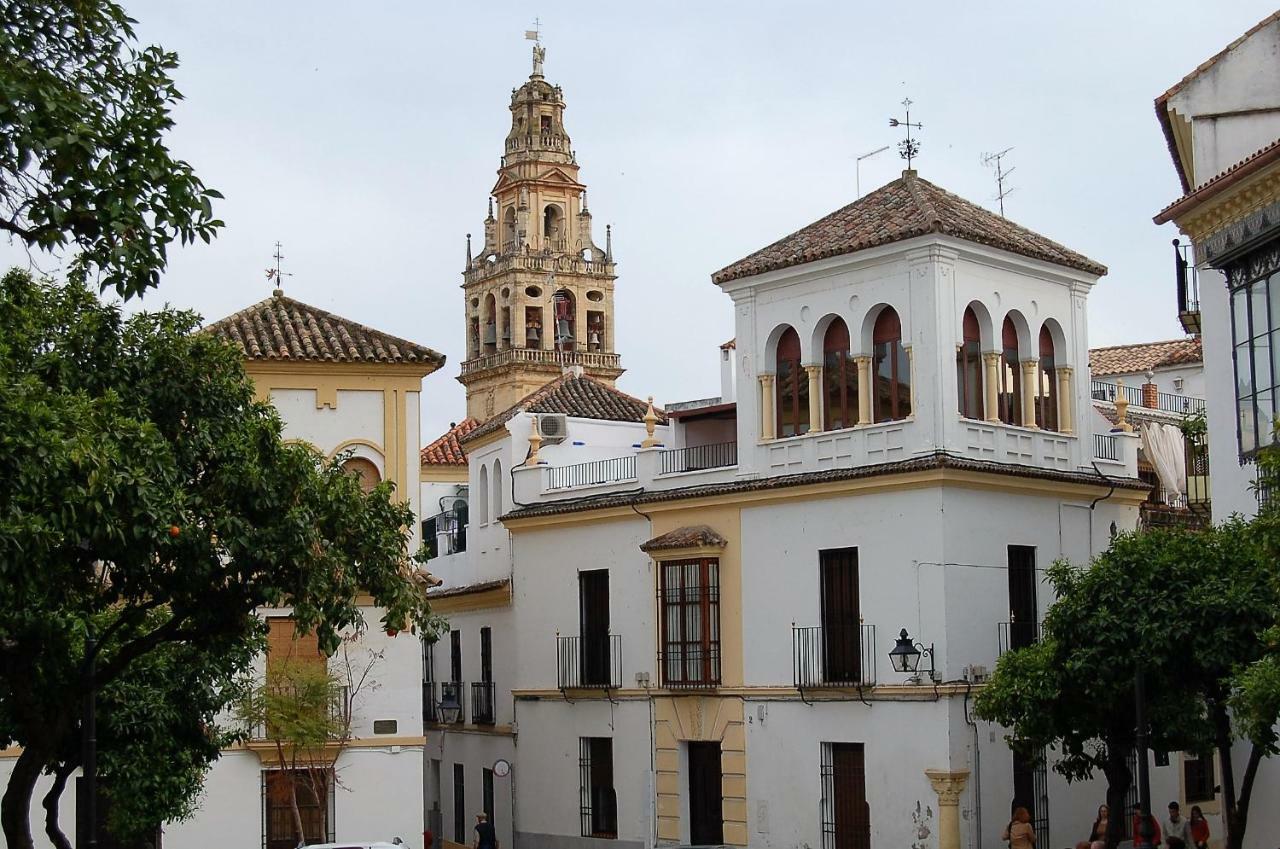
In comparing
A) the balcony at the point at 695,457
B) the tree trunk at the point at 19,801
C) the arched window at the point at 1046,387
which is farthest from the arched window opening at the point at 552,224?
the tree trunk at the point at 19,801

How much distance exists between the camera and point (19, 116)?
514 inches

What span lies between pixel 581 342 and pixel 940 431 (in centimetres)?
5886

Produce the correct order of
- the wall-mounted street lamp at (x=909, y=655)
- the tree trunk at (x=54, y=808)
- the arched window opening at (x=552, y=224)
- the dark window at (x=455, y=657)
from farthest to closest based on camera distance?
1. the arched window opening at (x=552, y=224)
2. the dark window at (x=455, y=657)
3. the wall-mounted street lamp at (x=909, y=655)
4. the tree trunk at (x=54, y=808)

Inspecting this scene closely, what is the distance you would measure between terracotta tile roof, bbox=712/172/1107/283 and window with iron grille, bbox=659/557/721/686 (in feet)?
16.6

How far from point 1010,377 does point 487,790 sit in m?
14.3

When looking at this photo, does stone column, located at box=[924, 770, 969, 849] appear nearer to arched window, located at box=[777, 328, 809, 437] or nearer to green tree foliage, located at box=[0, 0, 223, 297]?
arched window, located at box=[777, 328, 809, 437]

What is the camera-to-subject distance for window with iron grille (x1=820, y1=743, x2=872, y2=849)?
30.5m

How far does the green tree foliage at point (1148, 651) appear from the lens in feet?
76.5

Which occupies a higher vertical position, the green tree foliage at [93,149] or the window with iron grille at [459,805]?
the green tree foliage at [93,149]

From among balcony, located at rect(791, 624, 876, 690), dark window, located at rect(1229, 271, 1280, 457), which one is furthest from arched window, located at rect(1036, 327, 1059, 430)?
dark window, located at rect(1229, 271, 1280, 457)

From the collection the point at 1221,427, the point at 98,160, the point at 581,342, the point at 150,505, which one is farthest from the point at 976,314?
the point at 581,342

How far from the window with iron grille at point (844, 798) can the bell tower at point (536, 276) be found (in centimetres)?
5451

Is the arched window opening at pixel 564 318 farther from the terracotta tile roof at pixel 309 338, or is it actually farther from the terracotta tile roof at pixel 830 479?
the terracotta tile roof at pixel 309 338

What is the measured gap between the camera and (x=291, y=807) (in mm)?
30828
